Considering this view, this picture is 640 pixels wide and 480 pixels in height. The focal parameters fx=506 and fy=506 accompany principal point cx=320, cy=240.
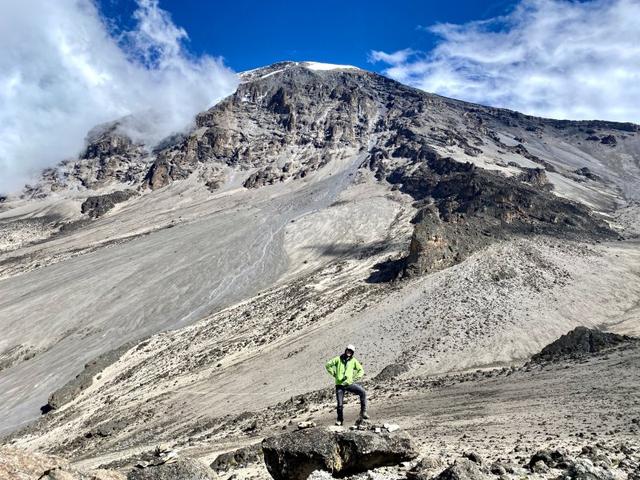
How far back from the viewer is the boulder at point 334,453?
7848mm

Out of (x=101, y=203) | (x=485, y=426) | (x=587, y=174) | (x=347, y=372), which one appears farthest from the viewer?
(x=587, y=174)

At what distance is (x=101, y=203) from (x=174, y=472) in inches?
4268

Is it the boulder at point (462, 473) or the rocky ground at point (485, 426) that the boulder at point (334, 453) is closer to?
the rocky ground at point (485, 426)

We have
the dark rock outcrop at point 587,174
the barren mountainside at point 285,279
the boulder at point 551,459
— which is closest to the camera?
the boulder at point 551,459

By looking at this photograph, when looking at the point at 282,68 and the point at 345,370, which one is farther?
the point at 282,68

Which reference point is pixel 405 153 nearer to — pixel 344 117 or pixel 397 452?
pixel 344 117

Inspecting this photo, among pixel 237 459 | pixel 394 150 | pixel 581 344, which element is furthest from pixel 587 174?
pixel 237 459

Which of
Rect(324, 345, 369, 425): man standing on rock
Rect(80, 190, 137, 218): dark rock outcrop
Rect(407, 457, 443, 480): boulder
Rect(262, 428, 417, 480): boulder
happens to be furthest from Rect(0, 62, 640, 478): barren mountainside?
Rect(262, 428, 417, 480): boulder

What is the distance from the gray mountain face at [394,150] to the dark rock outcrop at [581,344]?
117 feet

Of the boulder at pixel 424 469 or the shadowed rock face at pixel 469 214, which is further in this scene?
the shadowed rock face at pixel 469 214

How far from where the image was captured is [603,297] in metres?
35.2

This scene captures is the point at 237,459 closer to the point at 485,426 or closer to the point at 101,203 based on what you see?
the point at 485,426

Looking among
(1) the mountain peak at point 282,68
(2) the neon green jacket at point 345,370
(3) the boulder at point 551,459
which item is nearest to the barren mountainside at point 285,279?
(2) the neon green jacket at point 345,370

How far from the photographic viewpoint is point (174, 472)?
24.5 feet
